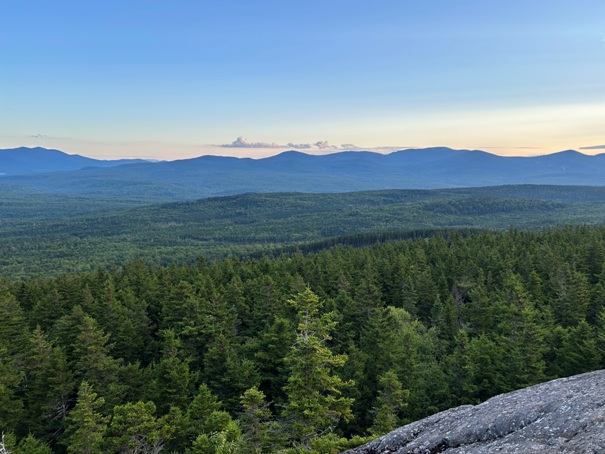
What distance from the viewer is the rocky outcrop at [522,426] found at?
441 inches

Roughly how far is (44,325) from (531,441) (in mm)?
59735

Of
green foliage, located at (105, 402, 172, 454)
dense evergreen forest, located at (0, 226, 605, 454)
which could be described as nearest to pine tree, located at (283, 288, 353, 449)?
dense evergreen forest, located at (0, 226, 605, 454)

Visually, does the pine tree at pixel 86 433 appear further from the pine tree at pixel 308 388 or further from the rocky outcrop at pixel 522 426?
the rocky outcrop at pixel 522 426

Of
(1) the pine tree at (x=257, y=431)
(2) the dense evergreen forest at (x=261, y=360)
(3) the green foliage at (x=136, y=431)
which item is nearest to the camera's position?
(1) the pine tree at (x=257, y=431)

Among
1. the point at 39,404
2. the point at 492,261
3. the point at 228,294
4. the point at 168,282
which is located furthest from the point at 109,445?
the point at 492,261

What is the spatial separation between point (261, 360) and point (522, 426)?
30.9 meters

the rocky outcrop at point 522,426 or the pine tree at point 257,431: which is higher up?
the rocky outcrop at point 522,426

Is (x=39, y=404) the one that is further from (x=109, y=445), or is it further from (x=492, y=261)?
(x=492, y=261)

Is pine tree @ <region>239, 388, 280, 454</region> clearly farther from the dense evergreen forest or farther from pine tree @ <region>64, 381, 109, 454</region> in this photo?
pine tree @ <region>64, 381, 109, 454</region>

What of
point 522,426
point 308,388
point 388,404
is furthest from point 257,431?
point 522,426

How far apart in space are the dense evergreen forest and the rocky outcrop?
Answer: 3.95 metres

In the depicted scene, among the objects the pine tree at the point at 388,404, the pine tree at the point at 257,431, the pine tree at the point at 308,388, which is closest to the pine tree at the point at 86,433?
the pine tree at the point at 257,431

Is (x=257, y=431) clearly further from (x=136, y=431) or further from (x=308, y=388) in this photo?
(x=136, y=431)

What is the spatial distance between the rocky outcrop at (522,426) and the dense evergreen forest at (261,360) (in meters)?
3.95
